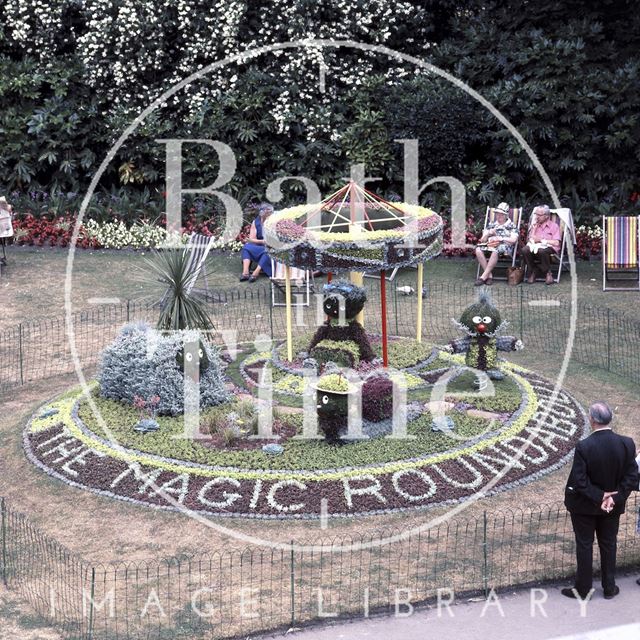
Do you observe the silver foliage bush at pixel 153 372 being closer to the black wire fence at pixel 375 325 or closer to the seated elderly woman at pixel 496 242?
the black wire fence at pixel 375 325

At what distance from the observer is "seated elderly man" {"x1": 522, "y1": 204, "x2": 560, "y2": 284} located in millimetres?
18812

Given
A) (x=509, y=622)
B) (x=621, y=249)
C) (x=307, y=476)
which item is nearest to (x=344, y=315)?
(x=307, y=476)

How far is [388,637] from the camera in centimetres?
881

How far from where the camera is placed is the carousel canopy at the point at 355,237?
13758 millimetres

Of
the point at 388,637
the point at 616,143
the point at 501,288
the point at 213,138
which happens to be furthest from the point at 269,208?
the point at 388,637

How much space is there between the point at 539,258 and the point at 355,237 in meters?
6.01

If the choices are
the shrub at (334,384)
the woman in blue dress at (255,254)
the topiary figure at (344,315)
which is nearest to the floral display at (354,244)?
the topiary figure at (344,315)

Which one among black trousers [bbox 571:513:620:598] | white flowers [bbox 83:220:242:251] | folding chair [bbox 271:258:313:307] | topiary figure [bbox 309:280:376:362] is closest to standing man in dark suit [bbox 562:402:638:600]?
black trousers [bbox 571:513:620:598]

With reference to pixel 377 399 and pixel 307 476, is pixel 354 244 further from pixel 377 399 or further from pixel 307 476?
pixel 307 476

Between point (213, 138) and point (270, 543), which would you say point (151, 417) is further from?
point (213, 138)

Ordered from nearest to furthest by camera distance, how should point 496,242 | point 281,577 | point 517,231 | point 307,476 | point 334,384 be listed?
point 281,577 < point 307,476 < point 334,384 < point 496,242 < point 517,231

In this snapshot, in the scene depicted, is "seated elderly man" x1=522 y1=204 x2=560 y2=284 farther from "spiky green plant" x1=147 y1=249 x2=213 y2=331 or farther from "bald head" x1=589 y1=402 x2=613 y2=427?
"bald head" x1=589 y1=402 x2=613 y2=427

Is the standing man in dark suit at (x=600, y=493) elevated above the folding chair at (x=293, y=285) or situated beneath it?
situated beneath

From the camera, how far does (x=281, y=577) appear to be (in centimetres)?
971
